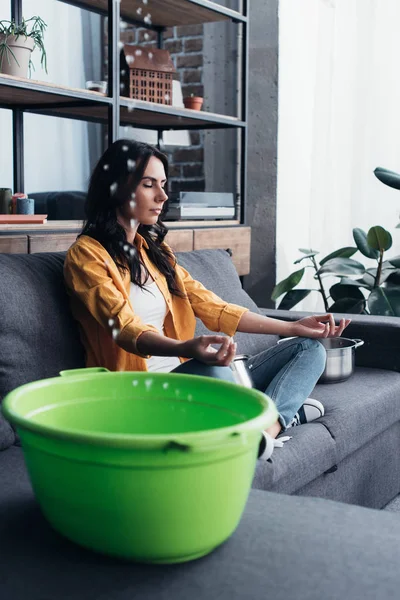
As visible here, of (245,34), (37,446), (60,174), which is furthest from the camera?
(245,34)

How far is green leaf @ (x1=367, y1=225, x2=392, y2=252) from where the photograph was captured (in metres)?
3.12

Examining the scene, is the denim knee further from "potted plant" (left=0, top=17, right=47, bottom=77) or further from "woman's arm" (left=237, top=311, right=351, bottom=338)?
"potted plant" (left=0, top=17, right=47, bottom=77)

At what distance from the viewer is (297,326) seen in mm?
2037

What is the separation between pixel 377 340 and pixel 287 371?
0.60m

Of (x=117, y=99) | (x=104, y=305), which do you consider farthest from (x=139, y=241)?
(x=117, y=99)

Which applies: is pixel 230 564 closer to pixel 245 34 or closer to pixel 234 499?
pixel 234 499

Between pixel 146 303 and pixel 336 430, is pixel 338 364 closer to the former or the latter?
pixel 336 430

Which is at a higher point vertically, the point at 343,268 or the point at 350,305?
the point at 343,268

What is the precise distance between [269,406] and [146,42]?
2.91 meters

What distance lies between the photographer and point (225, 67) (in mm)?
3598

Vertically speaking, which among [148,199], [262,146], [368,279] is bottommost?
[368,279]

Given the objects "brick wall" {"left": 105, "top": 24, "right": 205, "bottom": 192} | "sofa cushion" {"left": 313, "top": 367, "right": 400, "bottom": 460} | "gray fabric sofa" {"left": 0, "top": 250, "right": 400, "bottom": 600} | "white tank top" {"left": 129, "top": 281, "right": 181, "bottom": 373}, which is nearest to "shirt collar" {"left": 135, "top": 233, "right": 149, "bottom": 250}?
"white tank top" {"left": 129, "top": 281, "right": 181, "bottom": 373}

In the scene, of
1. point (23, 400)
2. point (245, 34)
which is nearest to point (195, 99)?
point (245, 34)

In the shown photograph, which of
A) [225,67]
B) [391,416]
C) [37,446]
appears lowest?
[391,416]
